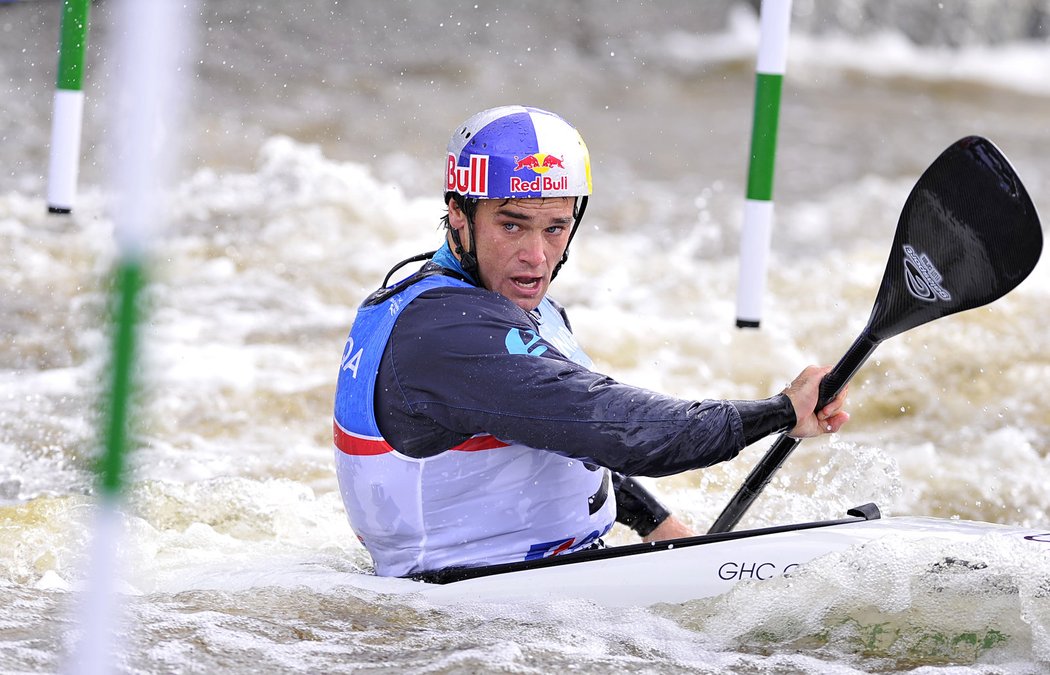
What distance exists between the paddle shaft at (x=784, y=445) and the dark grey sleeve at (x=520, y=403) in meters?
0.21

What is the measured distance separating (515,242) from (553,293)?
3865 mm

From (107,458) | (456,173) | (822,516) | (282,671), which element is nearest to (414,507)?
(282,671)

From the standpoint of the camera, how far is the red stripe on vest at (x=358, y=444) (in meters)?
2.39

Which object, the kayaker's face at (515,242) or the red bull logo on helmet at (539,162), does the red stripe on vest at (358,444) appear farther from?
the red bull logo on helmet at (539,162)

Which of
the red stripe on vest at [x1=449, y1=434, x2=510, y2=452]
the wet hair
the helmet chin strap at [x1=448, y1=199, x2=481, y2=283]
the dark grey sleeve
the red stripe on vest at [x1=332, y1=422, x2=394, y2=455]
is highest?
the wet hair

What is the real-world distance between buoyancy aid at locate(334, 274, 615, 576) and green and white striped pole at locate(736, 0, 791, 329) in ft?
5.48

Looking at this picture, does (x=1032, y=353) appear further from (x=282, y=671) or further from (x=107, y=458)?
(x=107, y=458)

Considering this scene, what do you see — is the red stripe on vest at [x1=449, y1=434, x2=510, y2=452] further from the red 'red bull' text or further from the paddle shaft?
the paddle shaft

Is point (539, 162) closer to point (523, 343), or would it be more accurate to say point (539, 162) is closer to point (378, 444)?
point (523, 343)

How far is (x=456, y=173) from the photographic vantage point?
251 cm

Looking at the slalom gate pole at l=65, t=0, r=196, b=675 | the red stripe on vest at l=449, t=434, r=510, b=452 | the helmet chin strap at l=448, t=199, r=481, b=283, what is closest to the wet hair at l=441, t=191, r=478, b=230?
the helmet chin strap at l=448, t=199, r=481, b=283

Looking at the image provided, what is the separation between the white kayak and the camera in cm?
245

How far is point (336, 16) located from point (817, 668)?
10262 mm

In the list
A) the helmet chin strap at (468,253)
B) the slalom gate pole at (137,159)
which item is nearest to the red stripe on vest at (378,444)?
the helmet chin strap at (468,253)
